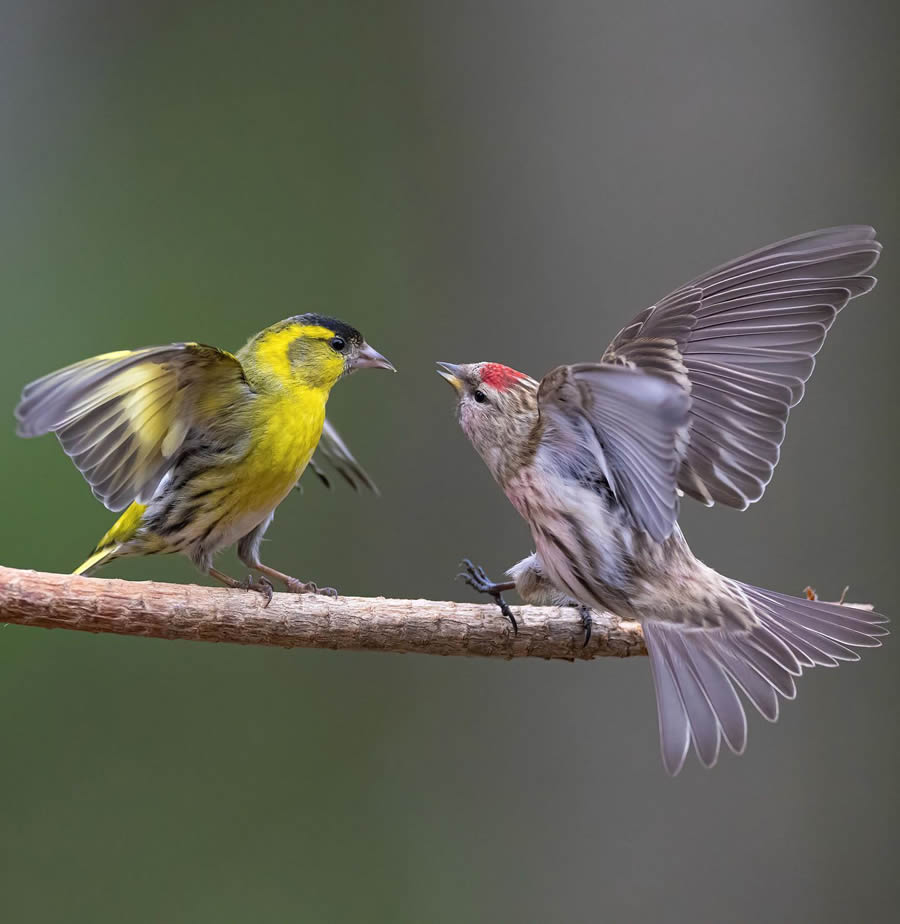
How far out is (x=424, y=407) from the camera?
464 cm

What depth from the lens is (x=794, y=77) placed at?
12.6 feet

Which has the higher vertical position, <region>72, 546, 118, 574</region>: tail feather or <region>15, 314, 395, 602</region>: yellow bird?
<region>15, 314, 395, 602</region>: yellow bird

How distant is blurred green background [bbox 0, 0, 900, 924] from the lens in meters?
3.82

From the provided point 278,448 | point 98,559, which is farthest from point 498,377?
point 98,559

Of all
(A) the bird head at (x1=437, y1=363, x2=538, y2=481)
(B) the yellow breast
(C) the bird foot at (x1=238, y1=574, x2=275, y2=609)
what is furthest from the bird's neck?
(C) the bird foot at (x1=238, y1=574, x2=275, y2=609)

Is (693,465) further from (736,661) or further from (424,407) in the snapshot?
(424,407)

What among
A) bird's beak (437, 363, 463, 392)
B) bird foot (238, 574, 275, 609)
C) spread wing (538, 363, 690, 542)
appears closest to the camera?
spread wing (538, 363, 690, 542)

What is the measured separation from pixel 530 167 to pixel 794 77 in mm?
923

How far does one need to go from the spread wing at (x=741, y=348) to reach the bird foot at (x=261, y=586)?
84 cm

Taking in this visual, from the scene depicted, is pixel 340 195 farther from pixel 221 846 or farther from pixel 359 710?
pixel 221 846

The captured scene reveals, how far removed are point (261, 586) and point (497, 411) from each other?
0.62 metres

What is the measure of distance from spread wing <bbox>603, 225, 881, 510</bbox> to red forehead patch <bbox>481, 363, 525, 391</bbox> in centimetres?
21

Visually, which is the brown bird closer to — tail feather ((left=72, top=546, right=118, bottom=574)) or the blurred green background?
tail feather ((left=72, top=546, right=118, bottom=574))

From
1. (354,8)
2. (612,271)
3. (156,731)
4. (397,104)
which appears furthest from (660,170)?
(156,731)
